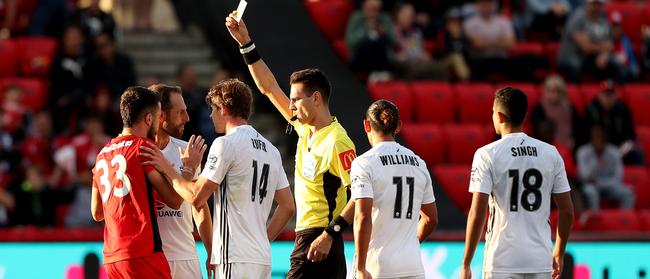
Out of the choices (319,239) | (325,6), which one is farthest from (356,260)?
(325,6)

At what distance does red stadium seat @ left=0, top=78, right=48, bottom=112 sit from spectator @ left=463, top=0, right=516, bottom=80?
5.60m

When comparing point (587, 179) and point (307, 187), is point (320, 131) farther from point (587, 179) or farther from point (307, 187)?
point (587, 179)

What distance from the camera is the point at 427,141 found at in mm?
16594

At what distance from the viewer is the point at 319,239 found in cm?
881

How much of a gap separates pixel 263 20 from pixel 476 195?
8100 millimetres

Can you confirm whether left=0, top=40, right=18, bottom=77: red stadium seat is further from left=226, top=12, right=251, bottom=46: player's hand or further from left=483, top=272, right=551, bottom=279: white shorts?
left=483, top=272, right=551, bottom=279: white shorts

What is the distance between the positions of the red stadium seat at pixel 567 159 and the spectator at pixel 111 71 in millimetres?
5021

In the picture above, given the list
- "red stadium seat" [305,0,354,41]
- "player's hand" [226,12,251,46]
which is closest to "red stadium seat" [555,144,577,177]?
"red stadium seat" [305,0,354,41]

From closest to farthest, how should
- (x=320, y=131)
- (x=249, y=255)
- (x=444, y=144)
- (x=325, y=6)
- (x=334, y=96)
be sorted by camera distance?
1. (x=249, y=255)
2. (x=320, y=131)
3. (x=334, y=96)
4. (x=444, y=144)
5. (x=325, y=6)

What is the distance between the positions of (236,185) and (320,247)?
2.15ft

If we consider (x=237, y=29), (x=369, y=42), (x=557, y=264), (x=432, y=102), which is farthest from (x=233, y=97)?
(x=432, y=102)

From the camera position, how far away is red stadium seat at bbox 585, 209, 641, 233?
51.0ft

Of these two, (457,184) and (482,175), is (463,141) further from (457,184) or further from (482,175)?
(482,175)

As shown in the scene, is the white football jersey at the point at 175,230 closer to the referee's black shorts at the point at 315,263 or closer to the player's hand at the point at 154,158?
the player's hand at the point at 154,158
